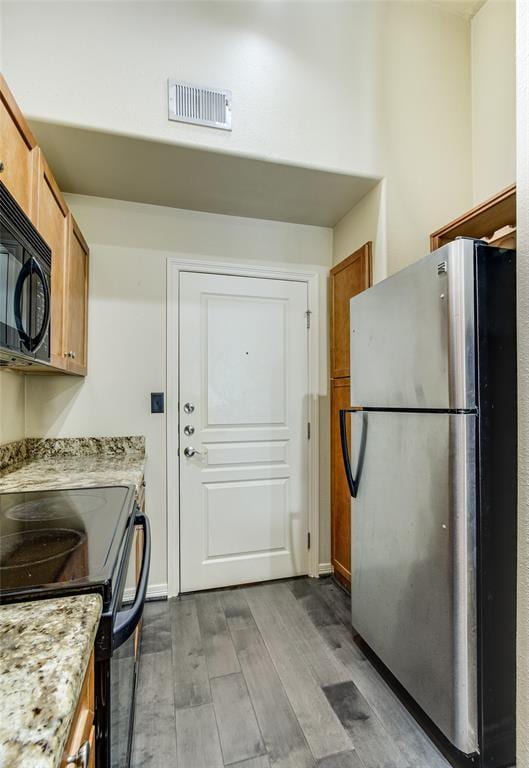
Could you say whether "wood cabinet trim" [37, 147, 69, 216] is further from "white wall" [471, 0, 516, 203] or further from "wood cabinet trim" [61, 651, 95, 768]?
"white wall" [471, 0, 516, 203]

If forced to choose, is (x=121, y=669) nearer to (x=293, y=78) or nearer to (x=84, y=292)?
(x=84, y=292)

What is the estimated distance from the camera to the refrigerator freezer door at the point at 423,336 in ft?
4.09

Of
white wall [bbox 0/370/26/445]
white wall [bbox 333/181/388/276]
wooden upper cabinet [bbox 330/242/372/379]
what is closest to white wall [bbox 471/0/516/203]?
white wall [bbox 333/181/388/276]

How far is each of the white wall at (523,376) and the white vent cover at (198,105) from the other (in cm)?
125

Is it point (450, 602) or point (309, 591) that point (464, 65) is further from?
point (309, 591)

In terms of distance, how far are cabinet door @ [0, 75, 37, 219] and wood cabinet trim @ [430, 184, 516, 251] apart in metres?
1.80

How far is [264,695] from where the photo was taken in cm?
160

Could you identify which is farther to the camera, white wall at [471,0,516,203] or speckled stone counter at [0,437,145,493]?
white wall at [471,0,516,203]

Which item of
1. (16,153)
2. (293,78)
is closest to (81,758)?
(16,153)

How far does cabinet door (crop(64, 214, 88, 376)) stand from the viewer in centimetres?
179

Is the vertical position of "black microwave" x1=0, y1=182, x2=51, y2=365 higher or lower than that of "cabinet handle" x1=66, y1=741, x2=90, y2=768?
higher

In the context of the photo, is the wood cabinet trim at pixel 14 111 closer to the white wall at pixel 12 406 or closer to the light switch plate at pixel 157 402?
the white wall at pixel 12 406

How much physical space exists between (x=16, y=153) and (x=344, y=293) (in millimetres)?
1798

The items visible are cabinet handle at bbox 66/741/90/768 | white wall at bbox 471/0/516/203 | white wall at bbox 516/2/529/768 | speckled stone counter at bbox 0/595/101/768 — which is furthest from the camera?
white wall at bbox 471/0/516/203
